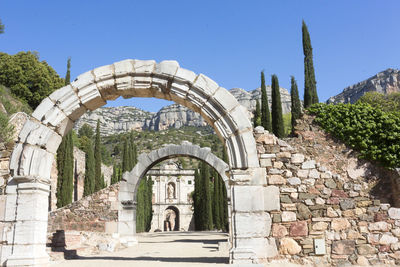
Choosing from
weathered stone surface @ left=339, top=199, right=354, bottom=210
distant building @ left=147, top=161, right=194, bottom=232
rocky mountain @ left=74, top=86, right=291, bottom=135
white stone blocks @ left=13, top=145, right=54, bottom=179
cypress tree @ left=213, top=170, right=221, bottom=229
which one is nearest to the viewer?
weathered stone surface @ left=339, top=199, right=354, bottom=210

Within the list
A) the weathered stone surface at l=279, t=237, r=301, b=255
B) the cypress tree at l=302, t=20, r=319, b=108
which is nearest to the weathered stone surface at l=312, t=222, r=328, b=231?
the weathered stone surface at l=279, t=237, r=301, b=255

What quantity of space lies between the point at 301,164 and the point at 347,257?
1.81 m

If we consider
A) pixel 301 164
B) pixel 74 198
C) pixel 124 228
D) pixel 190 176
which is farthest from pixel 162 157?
pixel 190 176

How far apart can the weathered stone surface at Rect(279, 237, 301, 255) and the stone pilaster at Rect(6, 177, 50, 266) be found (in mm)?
4362

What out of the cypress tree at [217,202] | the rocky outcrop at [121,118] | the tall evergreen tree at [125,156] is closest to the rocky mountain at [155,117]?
the rocky outcrop at [121,118]

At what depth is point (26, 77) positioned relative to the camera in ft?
97.8

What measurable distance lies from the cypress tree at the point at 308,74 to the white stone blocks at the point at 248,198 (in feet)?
53.9

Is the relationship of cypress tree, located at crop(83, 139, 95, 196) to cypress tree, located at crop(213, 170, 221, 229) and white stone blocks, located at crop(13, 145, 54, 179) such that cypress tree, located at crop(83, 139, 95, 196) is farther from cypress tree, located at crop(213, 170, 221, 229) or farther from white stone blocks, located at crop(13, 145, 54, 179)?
white stone blocks, located at crop(13, 145, 54, 179)

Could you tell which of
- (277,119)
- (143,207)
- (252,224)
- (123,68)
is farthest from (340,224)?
(143,207)

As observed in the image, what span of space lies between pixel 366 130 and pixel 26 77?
94.9ft

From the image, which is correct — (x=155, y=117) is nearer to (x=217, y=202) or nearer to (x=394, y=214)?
(x=217, y=202)

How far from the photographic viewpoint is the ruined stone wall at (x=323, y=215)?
20.7 ft

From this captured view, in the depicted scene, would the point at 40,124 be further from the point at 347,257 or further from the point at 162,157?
the point at 162,157

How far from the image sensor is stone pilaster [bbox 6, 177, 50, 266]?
6246 mm
